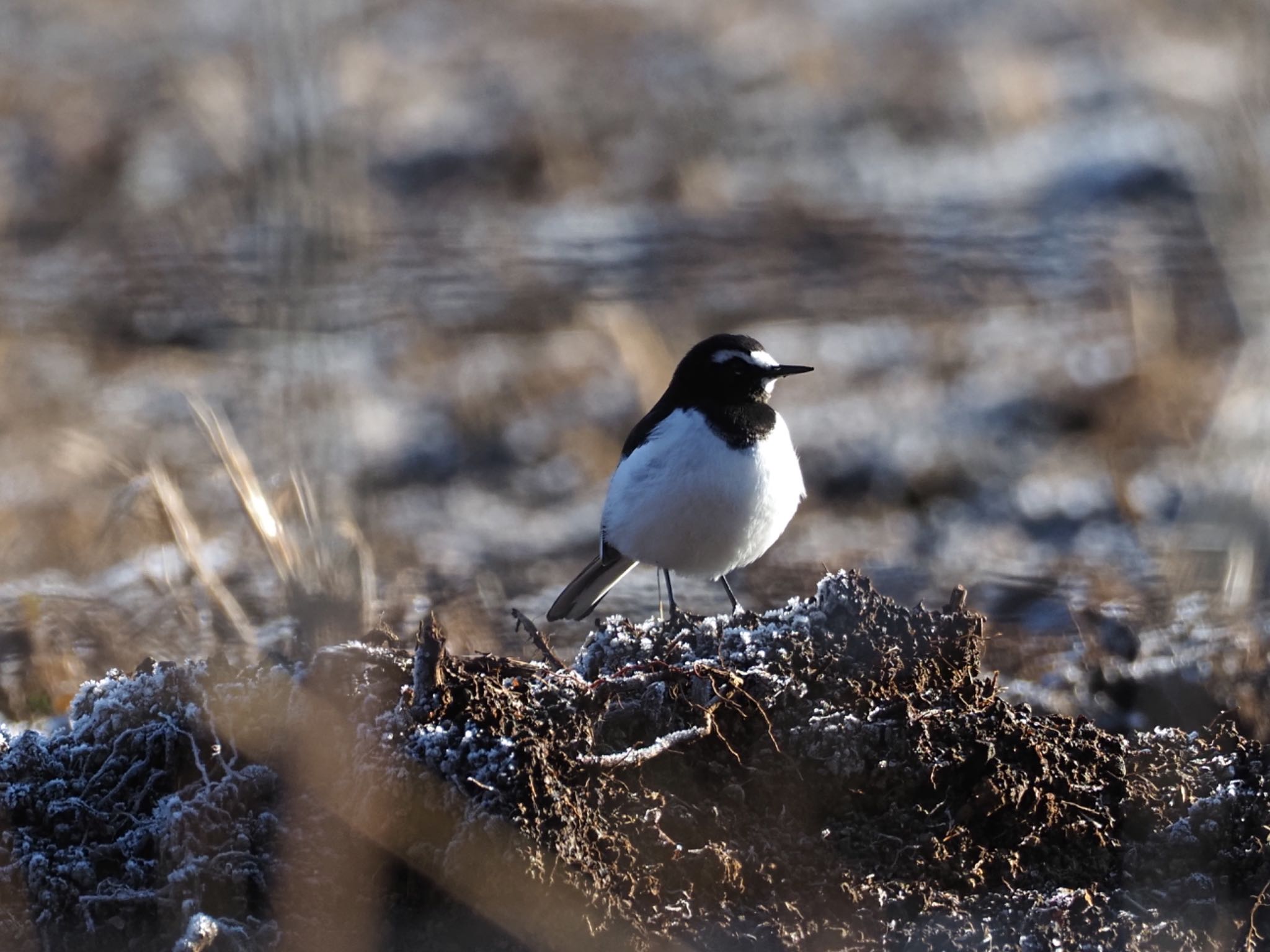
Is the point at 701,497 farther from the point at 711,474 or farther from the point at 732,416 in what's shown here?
the point at 732,416

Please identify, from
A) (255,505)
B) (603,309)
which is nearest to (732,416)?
(255,505)

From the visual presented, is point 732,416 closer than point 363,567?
No

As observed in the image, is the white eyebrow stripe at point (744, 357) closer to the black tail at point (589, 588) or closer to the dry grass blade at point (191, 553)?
the black tail at point (589, 588)

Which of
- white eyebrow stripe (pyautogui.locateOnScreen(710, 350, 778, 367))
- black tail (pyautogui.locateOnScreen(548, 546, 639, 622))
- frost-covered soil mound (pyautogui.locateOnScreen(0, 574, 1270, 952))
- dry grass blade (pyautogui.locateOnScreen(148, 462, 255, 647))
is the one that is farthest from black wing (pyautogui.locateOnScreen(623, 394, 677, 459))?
frost-covered soil mound (pyautogui.locateOnScreen(0, 574, 1270, 952))

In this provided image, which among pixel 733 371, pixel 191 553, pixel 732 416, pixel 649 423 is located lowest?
pixel 191 553

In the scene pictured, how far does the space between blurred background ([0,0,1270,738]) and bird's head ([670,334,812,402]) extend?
1181 millimetres

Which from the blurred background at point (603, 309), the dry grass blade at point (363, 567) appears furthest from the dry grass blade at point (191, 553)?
the dry grass blade at point (363, 567)

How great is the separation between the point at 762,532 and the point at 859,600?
1.68m

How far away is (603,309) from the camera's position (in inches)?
428

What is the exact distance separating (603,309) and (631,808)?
7.58 metres

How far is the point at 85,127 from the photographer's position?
1402cm

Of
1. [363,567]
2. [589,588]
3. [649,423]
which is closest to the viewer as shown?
[363,567]

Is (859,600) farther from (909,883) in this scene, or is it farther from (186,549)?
(186,549)

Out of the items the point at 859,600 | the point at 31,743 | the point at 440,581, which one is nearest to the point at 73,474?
the point at 440,581
